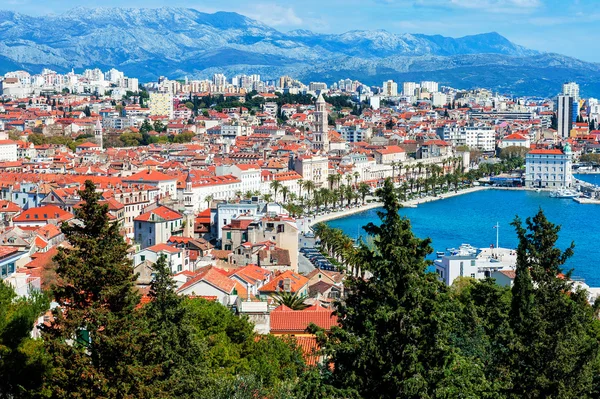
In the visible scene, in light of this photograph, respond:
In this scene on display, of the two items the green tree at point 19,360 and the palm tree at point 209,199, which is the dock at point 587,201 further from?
the green tree at point 19,360

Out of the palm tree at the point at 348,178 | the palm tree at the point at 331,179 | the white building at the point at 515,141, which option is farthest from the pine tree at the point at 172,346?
the white building at the point at 515,141

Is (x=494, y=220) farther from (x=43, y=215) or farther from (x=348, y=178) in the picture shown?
(x=43, y=215)

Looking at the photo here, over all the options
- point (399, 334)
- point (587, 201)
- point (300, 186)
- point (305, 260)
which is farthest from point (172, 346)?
point (587, 201)

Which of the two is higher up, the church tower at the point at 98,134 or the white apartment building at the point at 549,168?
the church tower at the point at 98,134

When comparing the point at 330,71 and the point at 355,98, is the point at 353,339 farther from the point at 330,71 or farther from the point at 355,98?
the point at 330,71

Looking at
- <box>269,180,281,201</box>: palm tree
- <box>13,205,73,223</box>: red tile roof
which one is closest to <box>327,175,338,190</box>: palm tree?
<box>269,180,281,201</box>: palm tree

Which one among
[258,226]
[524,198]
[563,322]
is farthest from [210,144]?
[563,322]
